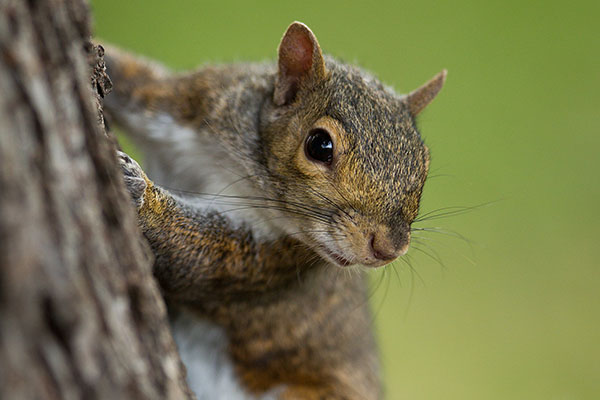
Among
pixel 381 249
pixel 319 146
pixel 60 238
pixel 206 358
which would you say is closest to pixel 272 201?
pixel 319 146

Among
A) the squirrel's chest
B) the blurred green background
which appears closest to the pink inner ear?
the squirrel's chest

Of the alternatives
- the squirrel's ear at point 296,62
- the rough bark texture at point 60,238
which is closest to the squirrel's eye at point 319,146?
the squirrel's ear at point 296,62

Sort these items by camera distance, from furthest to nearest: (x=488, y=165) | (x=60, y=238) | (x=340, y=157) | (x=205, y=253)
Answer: (x=488, y=165) → (x=205, y=253) → (x=340, y=157) → (x=60, y=238)

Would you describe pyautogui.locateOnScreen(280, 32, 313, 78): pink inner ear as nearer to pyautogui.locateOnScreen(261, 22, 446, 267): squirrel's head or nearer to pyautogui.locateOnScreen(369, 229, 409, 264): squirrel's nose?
pyautogui.locateOnScreen(261, 22, 446, 267): squirrel's head

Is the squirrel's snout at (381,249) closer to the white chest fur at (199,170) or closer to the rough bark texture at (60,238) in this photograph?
the white chest fur at (199,170)

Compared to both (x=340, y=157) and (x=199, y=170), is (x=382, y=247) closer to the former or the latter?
(x=340, y=157)

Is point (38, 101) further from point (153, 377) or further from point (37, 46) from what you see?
point (153, 377)
